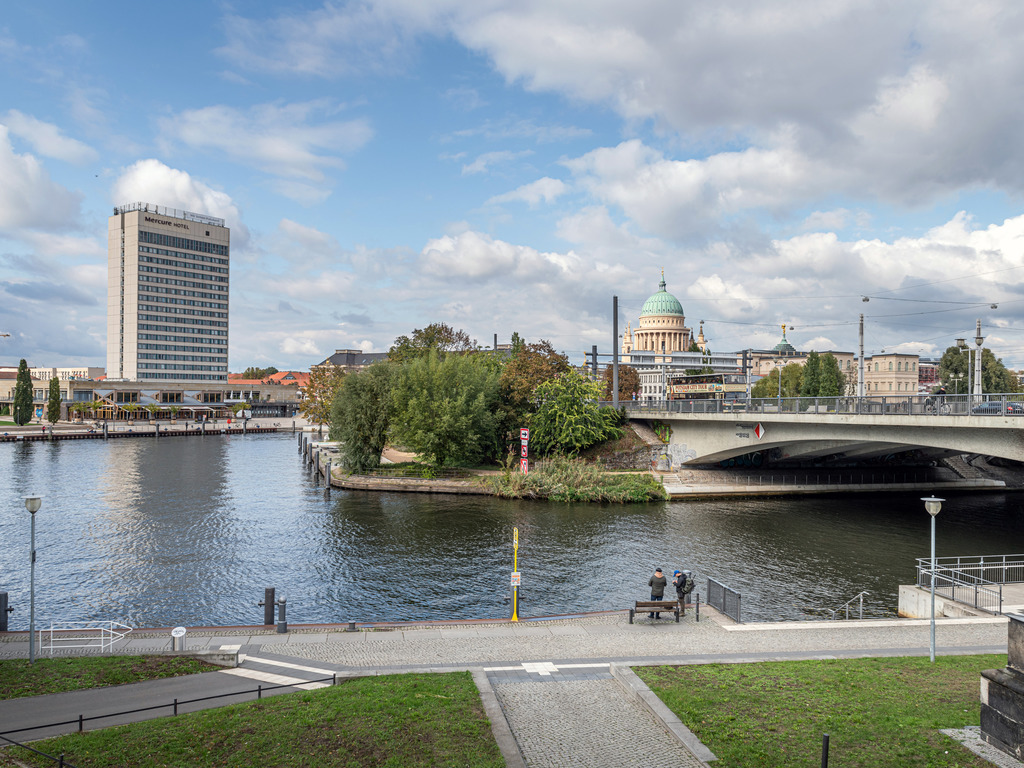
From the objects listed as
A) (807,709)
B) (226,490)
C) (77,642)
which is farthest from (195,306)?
(807,709)

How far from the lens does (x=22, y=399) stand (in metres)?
111

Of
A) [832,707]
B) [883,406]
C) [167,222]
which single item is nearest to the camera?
[832,707]

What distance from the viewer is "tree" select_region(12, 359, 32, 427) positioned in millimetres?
110062

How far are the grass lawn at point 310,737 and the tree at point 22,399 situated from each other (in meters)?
124

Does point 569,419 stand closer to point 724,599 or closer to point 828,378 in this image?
point 724,599

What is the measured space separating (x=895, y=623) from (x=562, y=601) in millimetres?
10714

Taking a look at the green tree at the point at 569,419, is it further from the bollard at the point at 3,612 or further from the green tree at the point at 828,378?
the green tree at the point at 828,378

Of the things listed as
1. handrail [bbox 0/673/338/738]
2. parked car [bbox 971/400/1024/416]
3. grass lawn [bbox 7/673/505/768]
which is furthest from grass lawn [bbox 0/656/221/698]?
parked car [bbox 971/400/1024/416]

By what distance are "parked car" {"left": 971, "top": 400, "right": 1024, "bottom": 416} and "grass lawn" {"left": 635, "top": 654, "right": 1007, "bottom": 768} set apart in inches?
830

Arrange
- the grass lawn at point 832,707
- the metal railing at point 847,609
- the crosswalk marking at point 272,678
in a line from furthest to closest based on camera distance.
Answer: the metal railing at point 847,609, the crosswalk marking at point 272,678, the grass lawn at point 832,707

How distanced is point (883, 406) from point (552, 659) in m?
30.5

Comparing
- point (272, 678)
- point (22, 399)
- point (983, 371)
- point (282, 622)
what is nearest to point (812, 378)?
point (983, 371)

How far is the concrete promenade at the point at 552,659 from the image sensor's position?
1107cm

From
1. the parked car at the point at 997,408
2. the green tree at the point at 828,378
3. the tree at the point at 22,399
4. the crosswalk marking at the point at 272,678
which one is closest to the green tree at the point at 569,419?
the parked car at the point at 997,408
